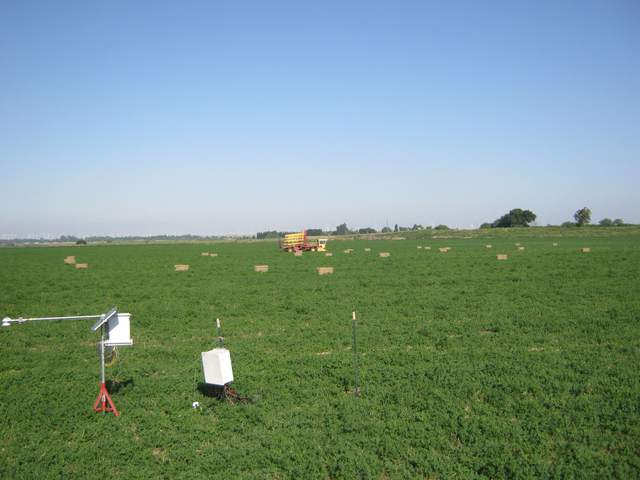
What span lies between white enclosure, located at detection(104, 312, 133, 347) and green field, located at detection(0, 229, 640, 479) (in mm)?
1028

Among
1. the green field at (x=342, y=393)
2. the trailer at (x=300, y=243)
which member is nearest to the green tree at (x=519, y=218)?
the trailer at (x=300, y=243)

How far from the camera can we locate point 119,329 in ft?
24.7

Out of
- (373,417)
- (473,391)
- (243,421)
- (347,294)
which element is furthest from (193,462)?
(347,294)

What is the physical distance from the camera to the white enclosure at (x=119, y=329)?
7.44 metres

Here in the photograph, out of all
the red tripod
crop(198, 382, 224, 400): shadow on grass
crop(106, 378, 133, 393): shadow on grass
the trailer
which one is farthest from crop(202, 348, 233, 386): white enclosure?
the trailer

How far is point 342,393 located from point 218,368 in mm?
2044

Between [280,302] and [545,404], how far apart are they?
10.3 m

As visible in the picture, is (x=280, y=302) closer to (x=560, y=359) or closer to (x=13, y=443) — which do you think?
(x=560, y=359)

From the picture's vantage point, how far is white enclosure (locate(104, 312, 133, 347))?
7.44m

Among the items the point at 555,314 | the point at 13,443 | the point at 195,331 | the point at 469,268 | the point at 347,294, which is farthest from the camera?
the point at 469,268

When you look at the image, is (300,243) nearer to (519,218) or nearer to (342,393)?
(342,393)

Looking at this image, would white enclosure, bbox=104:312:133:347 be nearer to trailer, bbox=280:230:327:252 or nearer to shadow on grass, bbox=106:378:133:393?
shadow on grass, bbox=106:378:133:393

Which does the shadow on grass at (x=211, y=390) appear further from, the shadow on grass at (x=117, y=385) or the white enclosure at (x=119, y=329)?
the white enclosure at (x=119, y=329)

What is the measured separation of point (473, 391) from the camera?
24.8ft
